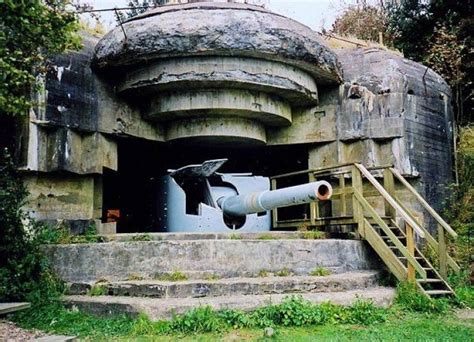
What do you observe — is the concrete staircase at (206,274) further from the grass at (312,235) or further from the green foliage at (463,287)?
the green foliage at (463,287)

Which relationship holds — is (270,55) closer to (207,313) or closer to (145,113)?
(145,113)

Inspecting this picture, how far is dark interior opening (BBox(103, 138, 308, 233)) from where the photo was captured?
999 centimetres

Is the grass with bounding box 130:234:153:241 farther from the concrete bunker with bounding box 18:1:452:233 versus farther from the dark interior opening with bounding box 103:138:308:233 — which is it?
the dark interior opening with bounding box 103:138:308:233

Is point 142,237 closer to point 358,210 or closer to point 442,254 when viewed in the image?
point 358,210

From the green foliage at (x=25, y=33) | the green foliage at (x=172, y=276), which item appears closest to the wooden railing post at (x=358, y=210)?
the green foliage at (x=172, y=276)

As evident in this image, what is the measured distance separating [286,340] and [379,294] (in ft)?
6.07

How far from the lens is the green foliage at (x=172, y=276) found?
5.80m

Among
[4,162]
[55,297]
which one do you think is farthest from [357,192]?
[4,162]

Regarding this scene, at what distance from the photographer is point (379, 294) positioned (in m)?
5.97

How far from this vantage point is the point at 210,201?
8617 millimetres

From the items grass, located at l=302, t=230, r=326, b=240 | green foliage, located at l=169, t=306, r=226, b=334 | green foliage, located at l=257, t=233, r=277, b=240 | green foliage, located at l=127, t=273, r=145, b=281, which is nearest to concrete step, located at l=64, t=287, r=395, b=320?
green foliage, located at l=169, t=306, r=226, b=334

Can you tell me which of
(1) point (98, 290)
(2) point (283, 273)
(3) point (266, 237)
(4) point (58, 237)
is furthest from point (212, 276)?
(4) point (58, 237)

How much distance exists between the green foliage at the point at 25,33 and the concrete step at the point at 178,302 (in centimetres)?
205

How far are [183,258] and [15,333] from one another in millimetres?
1838
